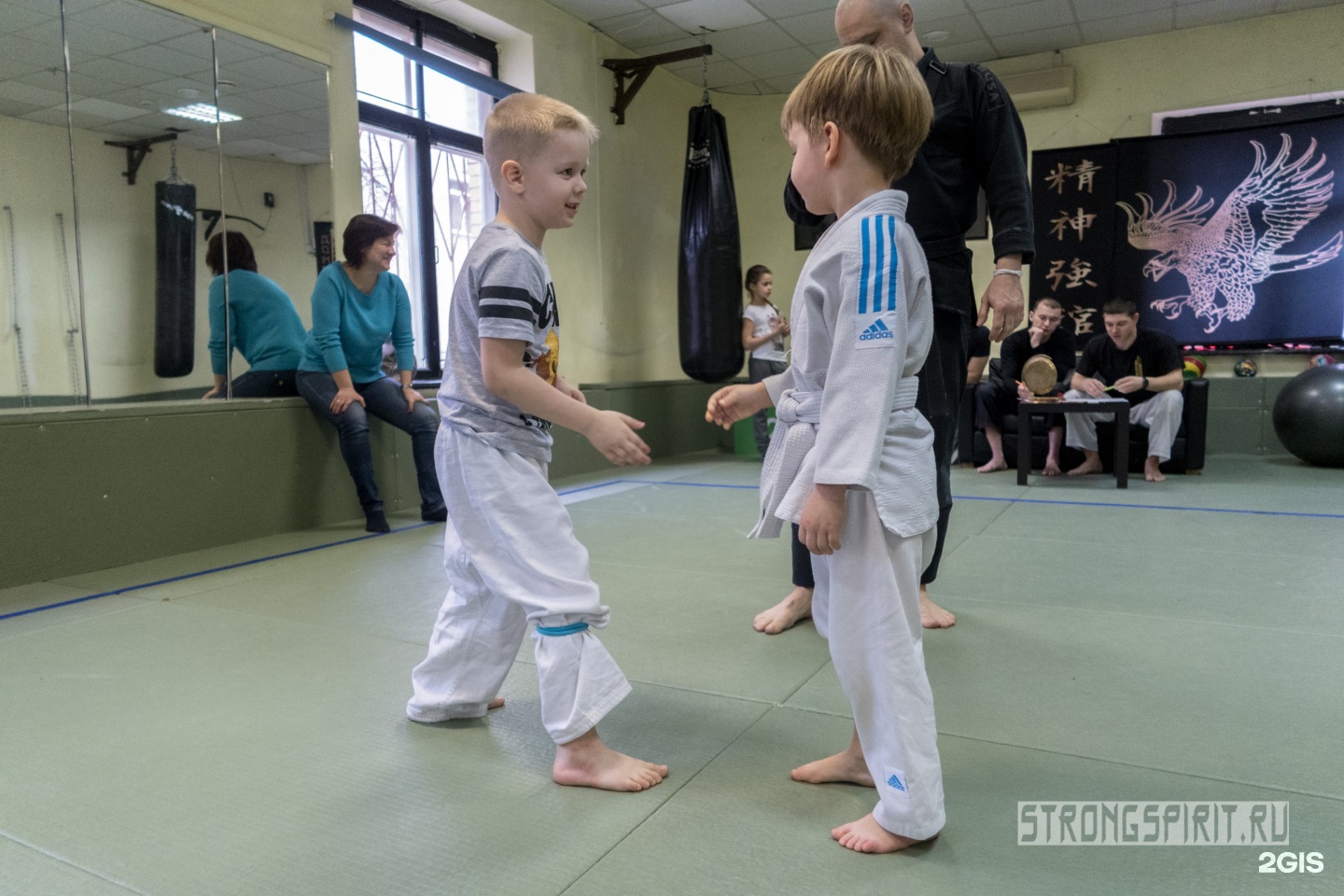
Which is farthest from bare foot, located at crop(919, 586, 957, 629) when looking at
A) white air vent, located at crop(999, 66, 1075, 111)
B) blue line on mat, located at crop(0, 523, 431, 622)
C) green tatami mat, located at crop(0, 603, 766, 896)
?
white air vent, located at crop(999, 66, 1075, 111)

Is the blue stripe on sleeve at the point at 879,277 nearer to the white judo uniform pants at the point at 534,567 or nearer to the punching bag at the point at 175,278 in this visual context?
the white judo uniform pants at the point at 534,567

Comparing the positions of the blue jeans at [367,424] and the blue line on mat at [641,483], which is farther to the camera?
the blue jeans at [367,424]

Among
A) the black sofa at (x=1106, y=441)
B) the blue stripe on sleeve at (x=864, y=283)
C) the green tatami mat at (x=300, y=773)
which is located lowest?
the green tatami mat at (x=300, y=773)

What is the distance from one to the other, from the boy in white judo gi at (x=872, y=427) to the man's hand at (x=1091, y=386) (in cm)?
407

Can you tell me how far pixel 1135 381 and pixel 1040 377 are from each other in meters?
0.53

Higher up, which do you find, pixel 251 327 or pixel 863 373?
pixel 251 327

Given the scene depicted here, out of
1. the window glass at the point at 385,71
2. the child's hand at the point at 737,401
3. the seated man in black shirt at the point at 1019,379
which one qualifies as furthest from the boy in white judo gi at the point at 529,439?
the seated man in black shirt at the point at 1019,379

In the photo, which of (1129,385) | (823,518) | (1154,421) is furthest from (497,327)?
(1154,421)

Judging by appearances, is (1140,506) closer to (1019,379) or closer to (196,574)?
(1019,379)

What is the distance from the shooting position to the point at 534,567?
132 cm

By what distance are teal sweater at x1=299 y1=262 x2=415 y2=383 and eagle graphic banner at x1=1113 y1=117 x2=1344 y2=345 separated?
495 cm

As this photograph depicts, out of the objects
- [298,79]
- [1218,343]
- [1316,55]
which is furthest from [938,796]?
[1316,55]

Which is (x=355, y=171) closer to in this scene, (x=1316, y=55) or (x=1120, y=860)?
(x=1120, y=860)

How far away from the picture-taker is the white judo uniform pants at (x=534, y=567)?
1312 mm
